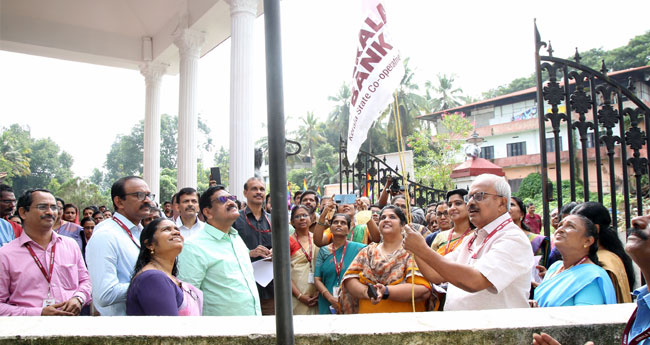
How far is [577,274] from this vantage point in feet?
9.51

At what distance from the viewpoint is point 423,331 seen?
1.76 meters

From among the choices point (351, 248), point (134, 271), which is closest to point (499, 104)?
point (351, 248)

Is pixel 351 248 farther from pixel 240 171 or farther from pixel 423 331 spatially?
pixel 240 171

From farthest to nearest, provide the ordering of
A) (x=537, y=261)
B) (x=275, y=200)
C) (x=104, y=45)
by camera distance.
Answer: (x=104, y=45) → (x=537, y=261) → (x=275, y=200)

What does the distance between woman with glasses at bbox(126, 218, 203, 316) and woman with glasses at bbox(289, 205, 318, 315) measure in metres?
1.75

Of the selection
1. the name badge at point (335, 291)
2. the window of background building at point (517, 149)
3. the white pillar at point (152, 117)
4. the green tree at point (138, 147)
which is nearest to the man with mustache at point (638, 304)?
the name badge at point (335, 291)

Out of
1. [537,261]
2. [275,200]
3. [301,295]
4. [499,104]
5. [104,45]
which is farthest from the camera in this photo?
[499,104]

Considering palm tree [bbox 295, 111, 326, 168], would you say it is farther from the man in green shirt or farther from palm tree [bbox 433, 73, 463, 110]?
the man in green shirt

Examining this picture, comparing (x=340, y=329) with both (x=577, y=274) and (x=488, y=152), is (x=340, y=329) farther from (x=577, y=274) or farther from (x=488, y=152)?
(x=488, y=152)

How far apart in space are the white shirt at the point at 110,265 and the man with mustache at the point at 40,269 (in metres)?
0.48

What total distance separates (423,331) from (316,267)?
297cm

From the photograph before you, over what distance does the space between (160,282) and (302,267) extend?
227cm

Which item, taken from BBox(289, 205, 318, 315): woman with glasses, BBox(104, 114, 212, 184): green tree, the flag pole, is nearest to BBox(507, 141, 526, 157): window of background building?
BBox(289, 205, 318, 315): woman with glasses

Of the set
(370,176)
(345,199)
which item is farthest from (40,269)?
(370,176)
